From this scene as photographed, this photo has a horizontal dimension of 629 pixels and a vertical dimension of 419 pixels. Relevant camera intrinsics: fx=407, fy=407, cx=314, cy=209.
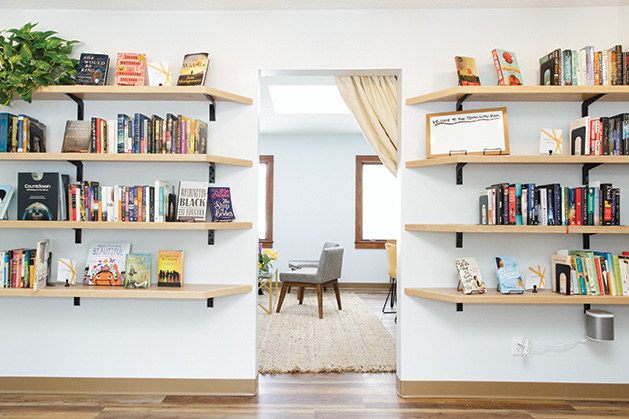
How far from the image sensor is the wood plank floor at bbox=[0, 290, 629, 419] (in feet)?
7.64

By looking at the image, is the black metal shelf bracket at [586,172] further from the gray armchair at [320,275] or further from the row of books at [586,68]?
the gray armchair at [320,275]

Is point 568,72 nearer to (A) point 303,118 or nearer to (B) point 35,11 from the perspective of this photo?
(B) point 35,11

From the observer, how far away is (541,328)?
2.55 m

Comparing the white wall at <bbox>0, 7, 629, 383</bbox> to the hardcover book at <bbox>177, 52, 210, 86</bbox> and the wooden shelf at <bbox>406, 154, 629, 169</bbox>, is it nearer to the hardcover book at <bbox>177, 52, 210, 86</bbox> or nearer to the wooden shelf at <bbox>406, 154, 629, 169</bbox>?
the hardcover book at <bbox>177, 52, 210, 86</bbox>

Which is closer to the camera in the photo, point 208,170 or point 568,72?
point 568,72

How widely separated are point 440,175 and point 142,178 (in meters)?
1.89

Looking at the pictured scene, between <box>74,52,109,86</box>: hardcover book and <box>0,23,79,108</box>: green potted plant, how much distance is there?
0.06m

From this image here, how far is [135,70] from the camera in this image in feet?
8.15

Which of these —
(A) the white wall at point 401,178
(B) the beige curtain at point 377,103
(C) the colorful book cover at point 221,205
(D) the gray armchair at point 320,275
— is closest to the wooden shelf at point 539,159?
(A) the white wall at point 401,178

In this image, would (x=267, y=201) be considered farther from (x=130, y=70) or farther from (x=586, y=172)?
(x=586, y=172)

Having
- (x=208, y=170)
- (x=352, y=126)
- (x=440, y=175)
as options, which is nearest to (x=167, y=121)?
(x=208, y=170)

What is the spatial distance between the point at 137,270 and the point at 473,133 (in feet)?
Result: 7.07

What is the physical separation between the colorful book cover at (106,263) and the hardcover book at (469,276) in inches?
79.7

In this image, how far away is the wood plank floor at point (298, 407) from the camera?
91.7 inches
